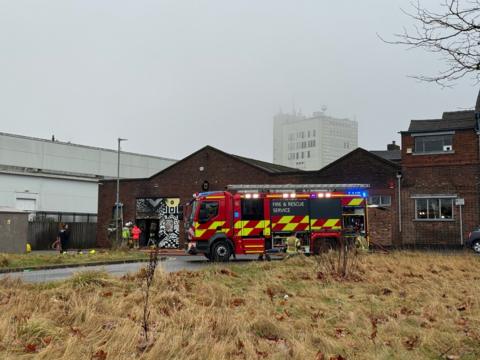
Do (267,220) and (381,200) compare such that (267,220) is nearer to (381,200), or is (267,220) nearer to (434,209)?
(381,200)

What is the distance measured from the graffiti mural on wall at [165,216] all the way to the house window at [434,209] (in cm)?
1638

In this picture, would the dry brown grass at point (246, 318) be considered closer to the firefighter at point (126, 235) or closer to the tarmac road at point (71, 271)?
the tarmac road at point (71, 271)

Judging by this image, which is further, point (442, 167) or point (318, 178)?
point (318, 178)

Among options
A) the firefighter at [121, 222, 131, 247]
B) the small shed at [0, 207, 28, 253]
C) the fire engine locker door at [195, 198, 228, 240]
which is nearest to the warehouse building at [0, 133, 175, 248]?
the firefighter at [121, 222, 131, 247]

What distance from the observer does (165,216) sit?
3756 cm

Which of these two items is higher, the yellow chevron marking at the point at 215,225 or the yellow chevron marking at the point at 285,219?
the yellow chevron marking at the point at 285,219

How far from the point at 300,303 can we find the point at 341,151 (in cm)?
11731

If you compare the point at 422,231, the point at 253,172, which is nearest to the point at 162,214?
the point at 253,172

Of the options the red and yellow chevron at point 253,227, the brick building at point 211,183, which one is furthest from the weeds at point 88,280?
the brick building at point 211,183

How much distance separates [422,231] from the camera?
1155 inches

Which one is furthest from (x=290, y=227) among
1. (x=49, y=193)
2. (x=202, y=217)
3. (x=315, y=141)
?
(x=315, y=141)

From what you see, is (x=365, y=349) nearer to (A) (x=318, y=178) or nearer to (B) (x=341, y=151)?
(A) (x=318, y=178)

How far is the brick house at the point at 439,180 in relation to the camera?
28.6 metres

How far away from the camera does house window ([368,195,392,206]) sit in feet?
99.1
